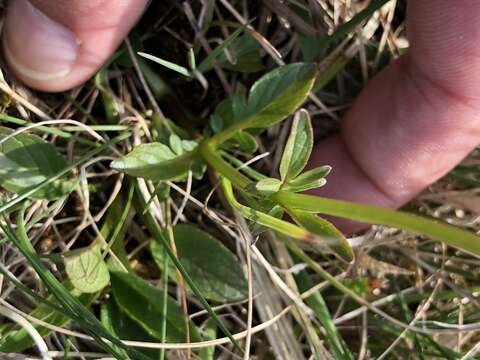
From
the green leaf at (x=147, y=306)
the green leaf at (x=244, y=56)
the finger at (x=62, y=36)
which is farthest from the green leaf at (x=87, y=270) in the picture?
the green leaf at (x=244, y=56)

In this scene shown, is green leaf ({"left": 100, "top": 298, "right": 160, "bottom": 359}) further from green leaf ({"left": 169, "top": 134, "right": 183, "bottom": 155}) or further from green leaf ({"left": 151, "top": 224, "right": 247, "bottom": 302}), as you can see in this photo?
green leaf ({"left": 169, "top": 134, "right": 183, "bottom": 155})

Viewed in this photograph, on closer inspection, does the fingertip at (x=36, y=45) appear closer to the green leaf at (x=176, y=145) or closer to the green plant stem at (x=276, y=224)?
the green leaf at (x=176, y=145)

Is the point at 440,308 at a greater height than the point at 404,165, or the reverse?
the point at 404,165

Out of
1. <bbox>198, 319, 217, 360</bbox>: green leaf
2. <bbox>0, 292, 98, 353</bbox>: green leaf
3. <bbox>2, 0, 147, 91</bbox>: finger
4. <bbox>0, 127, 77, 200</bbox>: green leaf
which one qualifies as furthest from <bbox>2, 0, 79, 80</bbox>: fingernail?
<bbox>198, 319, 217, 360</bbox>: green leaf

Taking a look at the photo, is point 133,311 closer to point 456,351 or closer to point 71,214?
point 71,214

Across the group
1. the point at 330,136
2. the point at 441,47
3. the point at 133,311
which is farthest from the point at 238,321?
the point at 441,47

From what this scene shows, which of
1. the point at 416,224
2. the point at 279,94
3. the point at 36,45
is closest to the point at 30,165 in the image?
the point at 36,45
